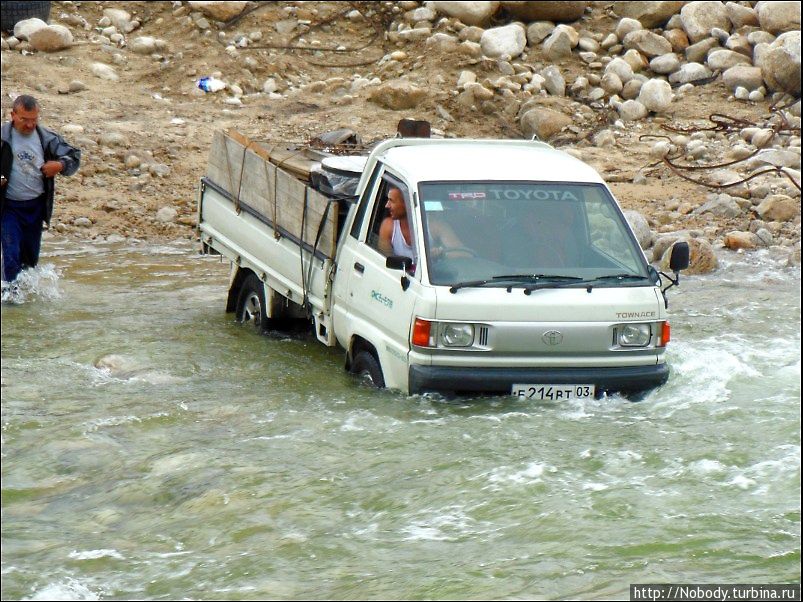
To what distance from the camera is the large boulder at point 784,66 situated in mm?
18016

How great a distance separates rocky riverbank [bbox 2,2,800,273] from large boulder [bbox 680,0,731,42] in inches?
0.9

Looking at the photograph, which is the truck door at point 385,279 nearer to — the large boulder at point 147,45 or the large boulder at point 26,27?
the large boulder at point 147,45

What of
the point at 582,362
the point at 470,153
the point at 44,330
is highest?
the point at 470,153

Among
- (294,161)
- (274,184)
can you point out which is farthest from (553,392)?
(294,161)

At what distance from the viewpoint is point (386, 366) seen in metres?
7.84

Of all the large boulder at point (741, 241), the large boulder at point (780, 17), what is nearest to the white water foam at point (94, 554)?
the large boulder at point (741, 241)

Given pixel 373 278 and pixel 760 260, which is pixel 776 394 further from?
pixel 760 260

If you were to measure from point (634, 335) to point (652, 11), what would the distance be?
44.8 ft

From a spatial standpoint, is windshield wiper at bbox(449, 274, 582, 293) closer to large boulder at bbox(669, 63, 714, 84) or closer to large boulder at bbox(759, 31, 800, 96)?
large boulder at bbox(759, 31, 800, 96)

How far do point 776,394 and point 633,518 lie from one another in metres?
2.71

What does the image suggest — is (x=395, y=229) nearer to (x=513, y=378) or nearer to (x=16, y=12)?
(x=513, y=378)

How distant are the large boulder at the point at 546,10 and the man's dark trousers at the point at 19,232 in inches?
450

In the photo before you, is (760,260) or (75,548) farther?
(760,260)

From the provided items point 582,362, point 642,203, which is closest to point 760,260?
point 642,203
